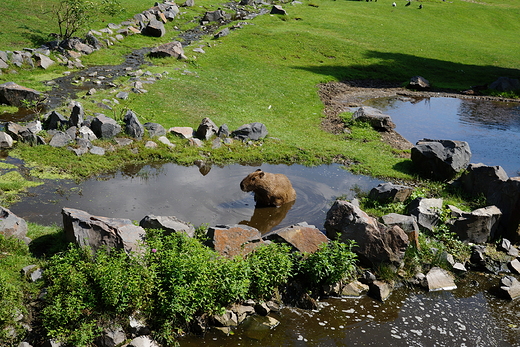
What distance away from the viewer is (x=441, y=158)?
19.9m

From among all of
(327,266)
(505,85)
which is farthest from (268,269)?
(505,85)

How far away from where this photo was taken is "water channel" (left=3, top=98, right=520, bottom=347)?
1113cm

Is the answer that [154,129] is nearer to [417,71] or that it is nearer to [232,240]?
[232,240]

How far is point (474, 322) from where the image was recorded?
12.0 m

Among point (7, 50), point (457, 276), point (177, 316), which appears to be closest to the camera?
point (177, 316)

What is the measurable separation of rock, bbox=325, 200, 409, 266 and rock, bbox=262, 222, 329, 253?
634mm

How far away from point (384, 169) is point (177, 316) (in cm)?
1295

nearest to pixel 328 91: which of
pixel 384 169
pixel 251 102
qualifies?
pixel 251 102

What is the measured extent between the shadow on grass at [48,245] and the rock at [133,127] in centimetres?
851

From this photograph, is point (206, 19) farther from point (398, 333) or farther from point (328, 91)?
point (398, 333)

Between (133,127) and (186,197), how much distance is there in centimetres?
587

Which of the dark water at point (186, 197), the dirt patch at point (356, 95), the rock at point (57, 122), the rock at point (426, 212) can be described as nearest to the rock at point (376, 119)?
the dirt patch at point (356, 95)

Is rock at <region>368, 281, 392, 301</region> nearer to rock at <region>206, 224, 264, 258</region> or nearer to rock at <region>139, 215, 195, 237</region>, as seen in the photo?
rock at <region>206, 224, 264, 258</region>

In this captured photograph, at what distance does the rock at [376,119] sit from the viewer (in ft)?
87.2
